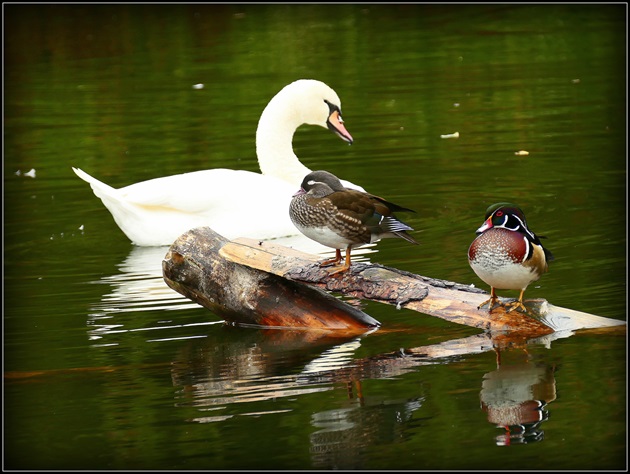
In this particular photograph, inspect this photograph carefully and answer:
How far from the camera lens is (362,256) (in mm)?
8445

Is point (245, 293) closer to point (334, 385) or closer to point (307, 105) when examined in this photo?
point (334, 385)

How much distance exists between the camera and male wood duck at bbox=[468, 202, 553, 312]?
5.91 m

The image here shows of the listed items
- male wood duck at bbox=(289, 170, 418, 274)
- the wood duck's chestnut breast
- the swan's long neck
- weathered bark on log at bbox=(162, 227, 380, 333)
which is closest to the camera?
the wood duck's chestnut breast

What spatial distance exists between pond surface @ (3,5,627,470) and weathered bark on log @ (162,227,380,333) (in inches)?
6.1

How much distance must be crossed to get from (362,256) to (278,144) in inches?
78.4

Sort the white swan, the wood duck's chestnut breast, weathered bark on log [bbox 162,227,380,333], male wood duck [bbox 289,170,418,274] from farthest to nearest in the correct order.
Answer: the white swan
weathered bark on log [bbox 162,227,380,333]
male wood duck [bbox 289,170,418,274]
the wood duck's chestnut breast

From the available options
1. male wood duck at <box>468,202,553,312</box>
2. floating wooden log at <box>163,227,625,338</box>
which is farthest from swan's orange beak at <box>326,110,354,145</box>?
male wood duck at <box>468,202,553,312</box>

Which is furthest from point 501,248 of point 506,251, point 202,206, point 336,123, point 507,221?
point 336,123

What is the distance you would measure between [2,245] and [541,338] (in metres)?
4.87

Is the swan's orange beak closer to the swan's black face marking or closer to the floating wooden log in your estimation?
the swan's black face marking

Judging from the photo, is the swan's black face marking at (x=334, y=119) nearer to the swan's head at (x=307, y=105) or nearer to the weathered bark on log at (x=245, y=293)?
the swan's head at (x=307, y=105)

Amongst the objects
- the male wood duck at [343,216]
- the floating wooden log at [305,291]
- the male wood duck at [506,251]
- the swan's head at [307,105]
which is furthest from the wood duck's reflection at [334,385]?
A: the swan's head at [307,105]

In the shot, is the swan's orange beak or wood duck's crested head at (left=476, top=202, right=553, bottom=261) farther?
the swan's orange beak

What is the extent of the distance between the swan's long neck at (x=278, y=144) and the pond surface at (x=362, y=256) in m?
0.75
